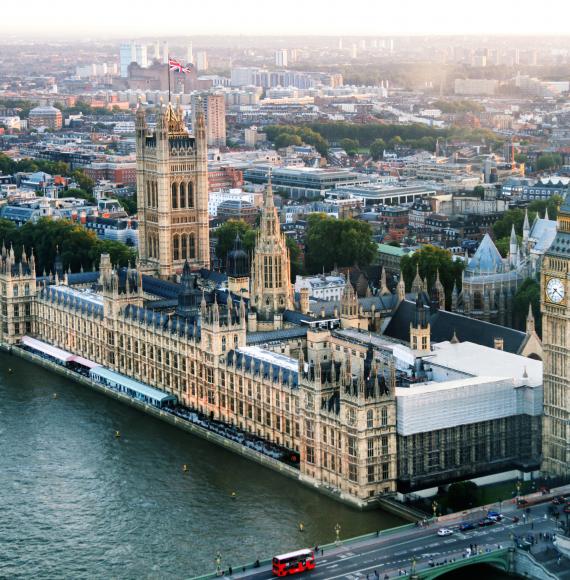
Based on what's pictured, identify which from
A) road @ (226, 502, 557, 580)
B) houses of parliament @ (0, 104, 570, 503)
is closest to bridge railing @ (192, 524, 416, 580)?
road @ (226, 502, 557, 580)

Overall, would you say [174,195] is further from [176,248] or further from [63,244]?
[63,244]

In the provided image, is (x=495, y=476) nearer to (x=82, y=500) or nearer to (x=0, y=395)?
(x=82, y=500)

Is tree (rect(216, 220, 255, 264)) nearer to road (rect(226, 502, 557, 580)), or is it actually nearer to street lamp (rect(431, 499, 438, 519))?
street lamp (rect(431, 499, 438, 519))

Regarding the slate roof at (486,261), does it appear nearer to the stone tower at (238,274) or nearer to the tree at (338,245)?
the stone tower at (238,274)

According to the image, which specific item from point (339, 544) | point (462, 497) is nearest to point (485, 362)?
point (462, 497)

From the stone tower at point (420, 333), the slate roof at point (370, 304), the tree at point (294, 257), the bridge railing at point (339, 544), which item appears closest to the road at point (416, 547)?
the bridge railing at point (339, 544)

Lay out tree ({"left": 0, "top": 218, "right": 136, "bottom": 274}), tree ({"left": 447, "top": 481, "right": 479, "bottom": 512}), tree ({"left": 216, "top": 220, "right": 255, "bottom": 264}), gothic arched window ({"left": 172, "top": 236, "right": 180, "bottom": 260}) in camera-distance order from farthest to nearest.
→ 1. tree ({"left": 216, "top": 220, "right": 255, "bottom": 264})
2. tree ({"left": 0, "top": 218, "right": 136, "bottom": 274})
3. gothic arched window ({"left": 172, "top": 236, "right": 180, "bottom": 260})
4. tree ({"left": 447, "top": 481, "right": 479, "bottom": 512})
